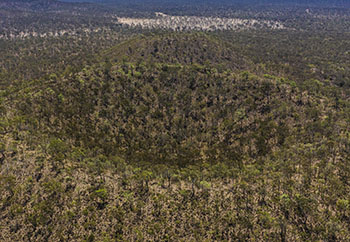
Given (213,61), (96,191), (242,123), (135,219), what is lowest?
(135,219)

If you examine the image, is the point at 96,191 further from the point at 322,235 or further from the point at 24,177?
the point at 322,235

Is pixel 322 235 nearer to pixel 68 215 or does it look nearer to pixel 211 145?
pixel 211 145

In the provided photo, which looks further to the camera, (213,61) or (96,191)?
(213,61)

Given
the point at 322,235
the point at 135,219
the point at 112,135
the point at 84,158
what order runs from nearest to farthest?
the point at 322,235 < the point at 135,219 < the point at 84,158 < the point at 112,135

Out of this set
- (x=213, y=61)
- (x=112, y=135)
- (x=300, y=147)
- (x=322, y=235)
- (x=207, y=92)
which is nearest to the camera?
(x=322, y=235)

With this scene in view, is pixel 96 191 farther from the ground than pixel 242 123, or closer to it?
closer to it

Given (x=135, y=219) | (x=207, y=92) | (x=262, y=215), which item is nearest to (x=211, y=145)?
(x=207, y=92)
